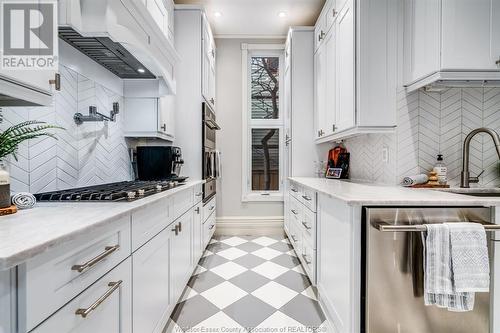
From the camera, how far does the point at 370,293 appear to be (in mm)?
1270

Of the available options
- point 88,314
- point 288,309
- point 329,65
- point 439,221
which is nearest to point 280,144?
point 329,65

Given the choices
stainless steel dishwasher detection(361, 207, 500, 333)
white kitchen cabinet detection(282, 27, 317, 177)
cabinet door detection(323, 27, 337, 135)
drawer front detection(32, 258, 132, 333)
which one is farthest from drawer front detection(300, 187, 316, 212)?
drawer front detection(32, 258, 132, 333)

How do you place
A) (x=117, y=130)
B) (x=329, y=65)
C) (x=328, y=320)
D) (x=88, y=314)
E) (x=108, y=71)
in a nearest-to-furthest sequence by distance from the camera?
(x=88, y=314), (x=328, y=320), (x=108, y=71), (x=117, y=130), (x=329, y=65)

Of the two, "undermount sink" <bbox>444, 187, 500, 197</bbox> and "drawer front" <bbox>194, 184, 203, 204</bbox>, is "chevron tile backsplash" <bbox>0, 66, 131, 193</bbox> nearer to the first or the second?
"drawer front" <bbox>194, 184, 203, 204</bbox>

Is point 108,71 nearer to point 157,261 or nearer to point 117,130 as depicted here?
point 117,130

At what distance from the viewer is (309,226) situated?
7.21 ft

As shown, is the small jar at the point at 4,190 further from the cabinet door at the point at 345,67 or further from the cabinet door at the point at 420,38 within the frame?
the cabinet door at the point at 420,38

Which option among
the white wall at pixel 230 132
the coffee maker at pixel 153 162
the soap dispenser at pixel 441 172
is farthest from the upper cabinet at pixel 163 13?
the soap dispenser at pixel 441 172

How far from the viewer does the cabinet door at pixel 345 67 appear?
208 cm

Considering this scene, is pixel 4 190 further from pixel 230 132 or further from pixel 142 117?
pixel 230 132

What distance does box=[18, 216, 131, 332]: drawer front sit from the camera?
0.60 meters

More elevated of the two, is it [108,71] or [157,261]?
[108,71]

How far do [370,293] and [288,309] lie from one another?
890 mm

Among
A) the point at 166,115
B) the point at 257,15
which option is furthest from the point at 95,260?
the point at 257,15
